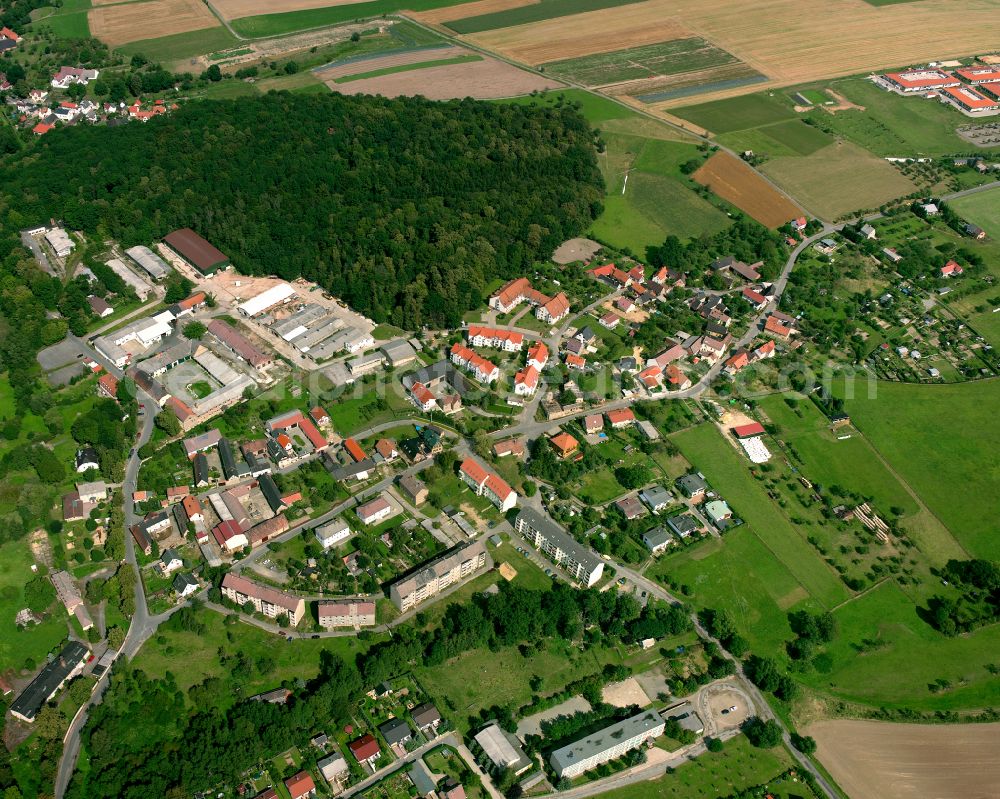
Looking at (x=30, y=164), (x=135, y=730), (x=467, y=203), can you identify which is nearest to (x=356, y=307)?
(x=467, y=203)

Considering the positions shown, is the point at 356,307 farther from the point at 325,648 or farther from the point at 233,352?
the point at 325,648

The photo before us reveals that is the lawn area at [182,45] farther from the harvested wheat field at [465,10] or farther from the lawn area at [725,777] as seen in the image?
the lawn area at [725,777]

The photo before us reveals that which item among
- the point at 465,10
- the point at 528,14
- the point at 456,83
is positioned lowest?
the point at 456,83

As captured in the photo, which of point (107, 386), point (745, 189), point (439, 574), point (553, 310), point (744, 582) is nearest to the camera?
point (439, 574)

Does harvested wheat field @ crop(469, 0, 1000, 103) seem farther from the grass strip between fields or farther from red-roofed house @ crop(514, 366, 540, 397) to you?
red-roofed house @ crop(514, 366, 540, 397)

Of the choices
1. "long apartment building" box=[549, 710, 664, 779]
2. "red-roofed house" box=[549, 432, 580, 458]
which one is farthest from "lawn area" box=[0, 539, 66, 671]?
"red-roofed house" box=[549, 432, 580, 458]

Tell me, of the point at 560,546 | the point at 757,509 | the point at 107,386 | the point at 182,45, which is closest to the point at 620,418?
the point at 757,509

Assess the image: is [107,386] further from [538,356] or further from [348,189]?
[538,356]

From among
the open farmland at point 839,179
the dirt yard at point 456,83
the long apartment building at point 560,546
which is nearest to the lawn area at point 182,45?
the dirt yard at point 456,83
